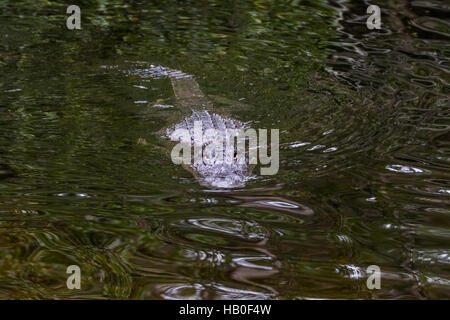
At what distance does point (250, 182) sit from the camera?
14.6 ft

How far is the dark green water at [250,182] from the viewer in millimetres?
3398

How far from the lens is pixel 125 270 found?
11.1 feet

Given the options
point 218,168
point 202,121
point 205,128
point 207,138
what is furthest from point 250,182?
point 202,121

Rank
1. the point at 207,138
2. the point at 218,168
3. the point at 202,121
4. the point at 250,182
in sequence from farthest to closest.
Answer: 1. the point at 202,121
2. the point at 207,138
3. the point at 218,168
4. the point at 250,182

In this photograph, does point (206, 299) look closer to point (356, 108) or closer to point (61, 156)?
point (61, 156)

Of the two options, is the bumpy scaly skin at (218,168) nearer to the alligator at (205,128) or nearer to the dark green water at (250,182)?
the alligator at (205,128)

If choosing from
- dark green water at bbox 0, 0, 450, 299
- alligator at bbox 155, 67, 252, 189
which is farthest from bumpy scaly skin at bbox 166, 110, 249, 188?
dark green water at bbox 0, 0, 450, 299

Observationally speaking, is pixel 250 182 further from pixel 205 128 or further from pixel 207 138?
pixel 205 128

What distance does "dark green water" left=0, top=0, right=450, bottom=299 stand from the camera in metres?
3.40

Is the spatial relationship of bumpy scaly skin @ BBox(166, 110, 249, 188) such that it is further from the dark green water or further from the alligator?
the dark green water

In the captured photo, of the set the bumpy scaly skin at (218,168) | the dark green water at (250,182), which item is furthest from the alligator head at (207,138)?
the dark green water at (250,182)

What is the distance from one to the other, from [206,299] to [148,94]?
3.47 metres

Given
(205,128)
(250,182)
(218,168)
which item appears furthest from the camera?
(205,128)

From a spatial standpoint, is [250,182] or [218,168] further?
[218,168]
